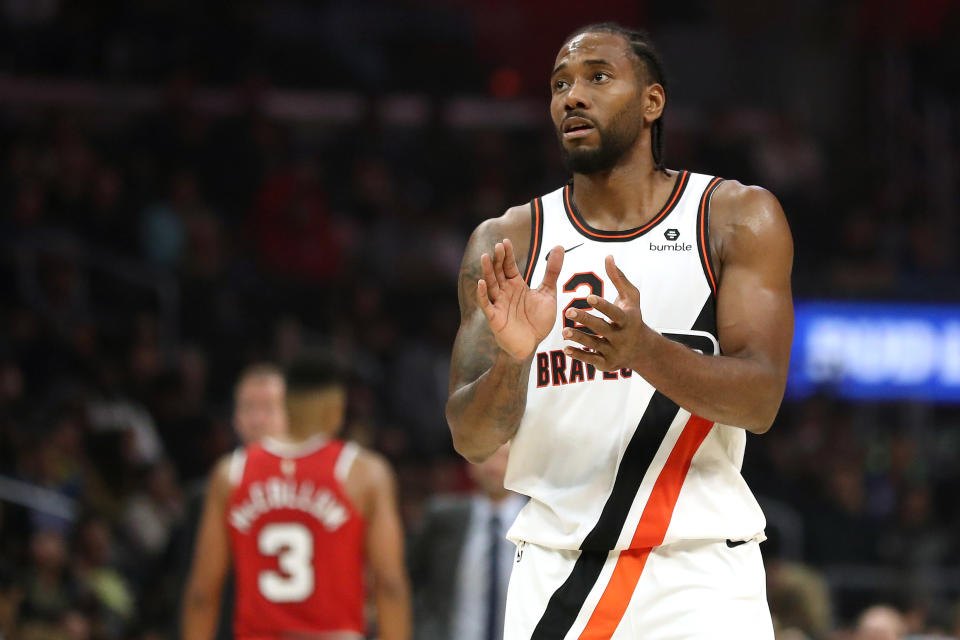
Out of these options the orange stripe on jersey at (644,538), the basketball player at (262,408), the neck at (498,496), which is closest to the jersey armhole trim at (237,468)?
the basketball player at (262,408)

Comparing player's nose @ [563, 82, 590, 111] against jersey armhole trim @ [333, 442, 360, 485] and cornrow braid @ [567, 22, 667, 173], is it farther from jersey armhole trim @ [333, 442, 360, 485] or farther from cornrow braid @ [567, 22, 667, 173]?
jersey armhole trim @ [333, 442, 360, 485]

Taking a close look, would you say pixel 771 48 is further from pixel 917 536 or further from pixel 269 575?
pixel 269 575

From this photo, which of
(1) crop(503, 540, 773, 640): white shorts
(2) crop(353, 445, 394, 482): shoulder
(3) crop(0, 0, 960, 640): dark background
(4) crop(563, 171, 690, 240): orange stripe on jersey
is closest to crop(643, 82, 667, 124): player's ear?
(4) crop(563, 171, 690, 240): orange stripe on jersey

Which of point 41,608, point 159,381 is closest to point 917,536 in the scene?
point 159,381

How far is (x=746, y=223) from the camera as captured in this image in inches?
131

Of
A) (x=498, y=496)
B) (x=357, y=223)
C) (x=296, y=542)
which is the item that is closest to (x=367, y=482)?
(x=296, y=542)

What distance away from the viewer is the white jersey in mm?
3244

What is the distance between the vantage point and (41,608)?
8.09 meters

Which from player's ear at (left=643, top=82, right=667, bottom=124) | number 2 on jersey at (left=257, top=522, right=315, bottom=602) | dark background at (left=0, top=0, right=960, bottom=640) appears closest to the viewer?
player's ear at (left=643, top=82, right=667, bottom=124)

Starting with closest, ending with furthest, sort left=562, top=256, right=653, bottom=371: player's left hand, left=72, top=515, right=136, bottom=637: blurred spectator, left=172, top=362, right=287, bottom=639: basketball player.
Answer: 1. left=562, top=256, right=653, bottom=371: player's left hand
2. left=172, top=362, right=287, bottom=639: basketball player
3. left=72, top=515, right=136, bottom=637: blurred spectator

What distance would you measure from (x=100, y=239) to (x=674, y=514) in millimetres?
9164

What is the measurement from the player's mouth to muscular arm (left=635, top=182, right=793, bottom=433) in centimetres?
35

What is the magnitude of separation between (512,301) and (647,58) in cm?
84

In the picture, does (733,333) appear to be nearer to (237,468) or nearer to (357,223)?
(237,468)
